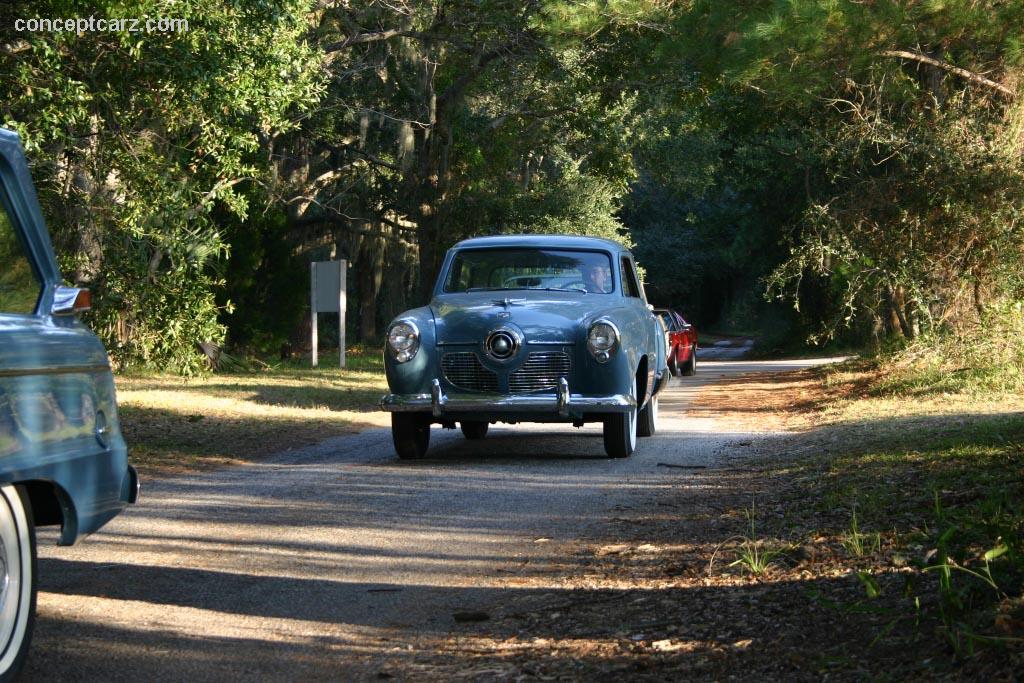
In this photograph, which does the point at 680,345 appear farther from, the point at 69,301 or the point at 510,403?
the point at 69,301

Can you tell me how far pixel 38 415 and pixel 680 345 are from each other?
23.2m

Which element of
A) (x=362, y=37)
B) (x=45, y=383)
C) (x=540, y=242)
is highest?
(x=362, y=37)

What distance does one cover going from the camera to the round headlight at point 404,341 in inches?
456

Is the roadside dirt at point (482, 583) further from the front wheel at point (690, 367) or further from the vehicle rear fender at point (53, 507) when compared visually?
the front wheel at point (690, 367)

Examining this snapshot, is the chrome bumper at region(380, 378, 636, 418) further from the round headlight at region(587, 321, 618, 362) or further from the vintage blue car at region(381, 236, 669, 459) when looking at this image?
the round headlight at region(587, 321, 618, 362)

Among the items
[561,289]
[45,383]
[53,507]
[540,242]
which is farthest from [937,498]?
[540,242]

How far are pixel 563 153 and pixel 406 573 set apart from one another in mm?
34531

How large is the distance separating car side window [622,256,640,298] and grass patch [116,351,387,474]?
3.62m

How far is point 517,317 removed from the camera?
1159 centimetres

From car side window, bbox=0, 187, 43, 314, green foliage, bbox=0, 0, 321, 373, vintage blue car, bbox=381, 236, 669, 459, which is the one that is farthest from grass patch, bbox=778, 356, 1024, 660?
green foliage, bbox=0, 0, 321, 373

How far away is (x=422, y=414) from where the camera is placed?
39.1 ft

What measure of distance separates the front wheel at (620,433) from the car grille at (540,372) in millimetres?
653

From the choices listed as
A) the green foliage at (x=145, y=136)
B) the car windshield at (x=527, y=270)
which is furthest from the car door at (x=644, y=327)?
the green foliage at (x=145, y=136)

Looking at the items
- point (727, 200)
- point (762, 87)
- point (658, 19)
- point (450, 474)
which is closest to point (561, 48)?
point (658, 19)
